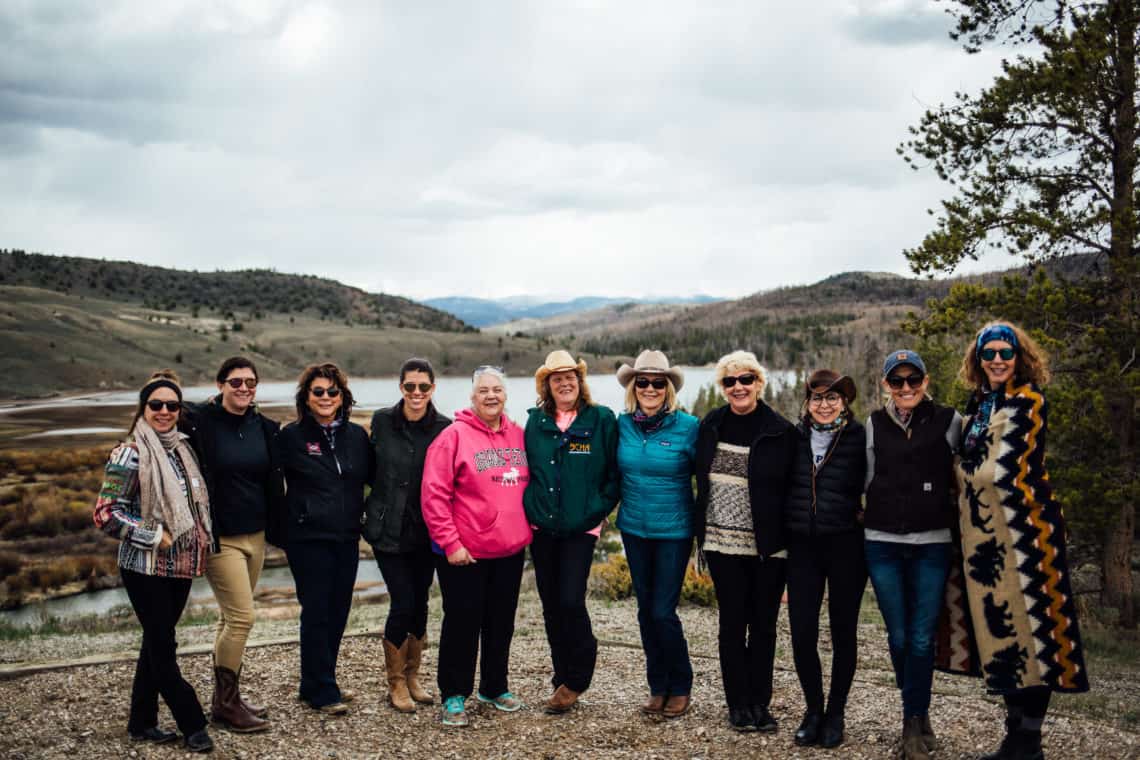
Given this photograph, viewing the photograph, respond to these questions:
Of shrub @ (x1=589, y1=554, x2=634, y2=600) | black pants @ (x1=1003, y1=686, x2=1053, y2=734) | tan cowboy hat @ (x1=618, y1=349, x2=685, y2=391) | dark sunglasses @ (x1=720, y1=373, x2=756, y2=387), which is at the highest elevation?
tan cowboy hat @ (x1=618, y1=349, x2=685, y2=391)

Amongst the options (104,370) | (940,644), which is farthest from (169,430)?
(104,370)

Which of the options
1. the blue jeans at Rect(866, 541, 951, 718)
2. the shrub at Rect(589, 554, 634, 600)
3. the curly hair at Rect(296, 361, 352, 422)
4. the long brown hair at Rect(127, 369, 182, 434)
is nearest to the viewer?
the blue jeans at Rect(866, 541, 951, 718)

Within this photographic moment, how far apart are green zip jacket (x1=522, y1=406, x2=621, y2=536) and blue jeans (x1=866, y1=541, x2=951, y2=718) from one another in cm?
165

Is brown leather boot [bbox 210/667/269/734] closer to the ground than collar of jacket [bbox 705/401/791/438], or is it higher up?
closer to the ground

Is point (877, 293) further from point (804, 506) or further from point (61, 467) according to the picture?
point (804, 506)

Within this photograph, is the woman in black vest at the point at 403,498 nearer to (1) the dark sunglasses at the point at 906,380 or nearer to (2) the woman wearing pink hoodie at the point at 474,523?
(2) the woman wearing pink hoodie at the point at 474,523

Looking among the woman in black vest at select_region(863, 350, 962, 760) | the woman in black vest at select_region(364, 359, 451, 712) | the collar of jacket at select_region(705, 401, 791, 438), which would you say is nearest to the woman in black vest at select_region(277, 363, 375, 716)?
the woman in black vest at select_region(364, 359, 451, 712)

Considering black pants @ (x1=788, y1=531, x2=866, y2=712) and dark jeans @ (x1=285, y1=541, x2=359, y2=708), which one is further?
dark jeans @ (x1=285, y1=541, x2=359, y2=708)

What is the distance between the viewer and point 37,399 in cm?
4919

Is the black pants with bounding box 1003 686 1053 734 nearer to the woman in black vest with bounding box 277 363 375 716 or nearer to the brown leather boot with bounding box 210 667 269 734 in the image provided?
the woman in black vest with bounding box 277 363 375 716

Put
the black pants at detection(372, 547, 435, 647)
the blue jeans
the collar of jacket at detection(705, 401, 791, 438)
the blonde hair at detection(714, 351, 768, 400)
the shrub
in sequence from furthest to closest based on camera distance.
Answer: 1. the shrub
2. the black pants at detection(372, 547, 435, 647)
3. the blonde hair at detection(714, 351, 768, 400)
4. the collar of jacket at detection(705, 401, 791, 438)
5. the blue jeans

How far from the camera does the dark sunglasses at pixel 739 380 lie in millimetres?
5133

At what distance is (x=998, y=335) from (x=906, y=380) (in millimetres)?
530

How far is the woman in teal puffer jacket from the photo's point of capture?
5.29m
